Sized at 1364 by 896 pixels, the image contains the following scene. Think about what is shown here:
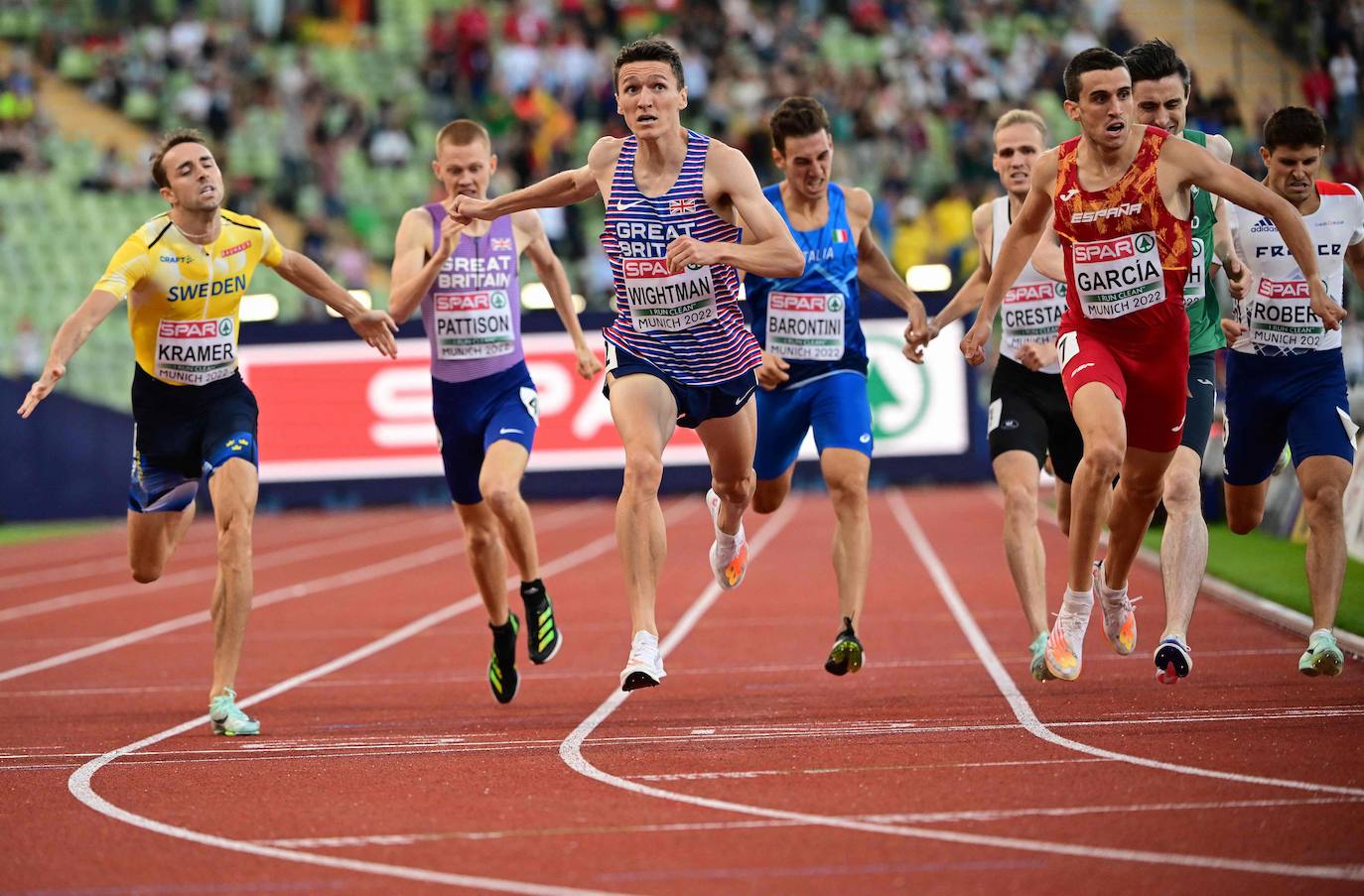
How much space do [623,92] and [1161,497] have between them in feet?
8.57

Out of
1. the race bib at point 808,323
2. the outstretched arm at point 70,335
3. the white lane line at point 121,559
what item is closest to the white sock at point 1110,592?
the race bib at point 808,323

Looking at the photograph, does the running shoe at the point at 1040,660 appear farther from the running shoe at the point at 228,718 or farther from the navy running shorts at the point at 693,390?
the running shoe at the point at 228,718

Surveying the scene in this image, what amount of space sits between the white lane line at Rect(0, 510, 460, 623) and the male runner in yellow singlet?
9.94 feet

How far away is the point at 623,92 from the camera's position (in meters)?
6.96

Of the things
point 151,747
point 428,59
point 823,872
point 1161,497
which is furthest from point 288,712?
point 428,59

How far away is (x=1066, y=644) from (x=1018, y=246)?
150cm

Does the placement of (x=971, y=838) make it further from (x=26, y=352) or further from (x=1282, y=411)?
(x=26, y=352)

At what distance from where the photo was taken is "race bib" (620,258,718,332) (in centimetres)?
700

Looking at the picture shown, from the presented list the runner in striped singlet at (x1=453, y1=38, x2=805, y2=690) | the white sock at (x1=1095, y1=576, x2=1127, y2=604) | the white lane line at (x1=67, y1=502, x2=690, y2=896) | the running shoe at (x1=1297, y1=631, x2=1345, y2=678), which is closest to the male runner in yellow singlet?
the white lane line at (x1=67, y1=502, x2=690, y2=896)

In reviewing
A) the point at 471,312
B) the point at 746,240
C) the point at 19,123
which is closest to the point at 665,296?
the point at 746,240

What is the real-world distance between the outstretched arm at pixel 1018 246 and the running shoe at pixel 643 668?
5.21 feet

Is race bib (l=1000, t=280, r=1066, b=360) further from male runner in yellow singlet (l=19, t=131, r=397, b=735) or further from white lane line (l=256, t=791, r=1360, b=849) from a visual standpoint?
white lane line (l=256, t=791, r=1360, b=849)

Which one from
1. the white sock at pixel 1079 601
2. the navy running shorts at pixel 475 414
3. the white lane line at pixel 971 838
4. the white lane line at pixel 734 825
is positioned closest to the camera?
the white lane line at pixel 971 838

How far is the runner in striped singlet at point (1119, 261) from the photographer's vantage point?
655cm
